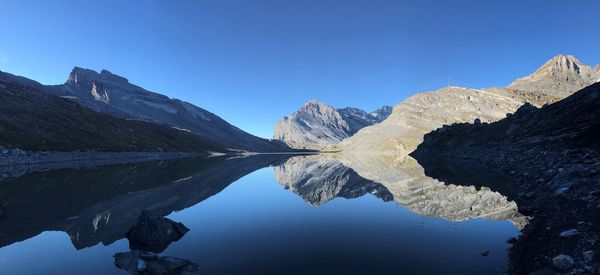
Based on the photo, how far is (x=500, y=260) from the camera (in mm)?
16141

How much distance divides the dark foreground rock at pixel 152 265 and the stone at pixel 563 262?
14.6 meters

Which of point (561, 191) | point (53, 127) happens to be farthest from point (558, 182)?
point (53, 127)

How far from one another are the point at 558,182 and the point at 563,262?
18802 mm

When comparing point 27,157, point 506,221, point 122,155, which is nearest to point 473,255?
point 506,221

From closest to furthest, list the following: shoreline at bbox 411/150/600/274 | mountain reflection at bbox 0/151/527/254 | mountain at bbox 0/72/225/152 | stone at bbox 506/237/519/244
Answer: shoreline at bbox 411/150/600/274 < stone at bbox 506/237/519/244 < mountain reflection at bbox 0/151/527/254 < mountain at bbox 0/72/225/152

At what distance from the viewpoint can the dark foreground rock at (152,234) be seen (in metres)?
21.0

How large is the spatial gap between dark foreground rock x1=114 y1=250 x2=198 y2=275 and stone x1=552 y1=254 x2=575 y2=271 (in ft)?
48.0

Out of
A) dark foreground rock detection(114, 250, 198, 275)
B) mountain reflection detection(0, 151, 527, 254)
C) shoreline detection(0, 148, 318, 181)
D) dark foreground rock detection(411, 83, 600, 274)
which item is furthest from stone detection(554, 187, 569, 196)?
shoreline detection(0, 148, 318, 181)

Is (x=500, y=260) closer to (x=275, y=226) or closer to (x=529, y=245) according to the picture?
(x=529, y=245)

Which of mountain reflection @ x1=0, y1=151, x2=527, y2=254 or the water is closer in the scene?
the water

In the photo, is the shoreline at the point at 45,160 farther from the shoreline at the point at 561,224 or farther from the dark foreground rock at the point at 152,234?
the shoreline at the point at 561,224

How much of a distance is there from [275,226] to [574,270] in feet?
61.4

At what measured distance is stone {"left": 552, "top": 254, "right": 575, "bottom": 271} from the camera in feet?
38.6

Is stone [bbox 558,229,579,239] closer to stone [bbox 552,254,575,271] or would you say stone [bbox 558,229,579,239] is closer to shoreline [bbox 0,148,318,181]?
stone [bbox 552,254,575,271]
